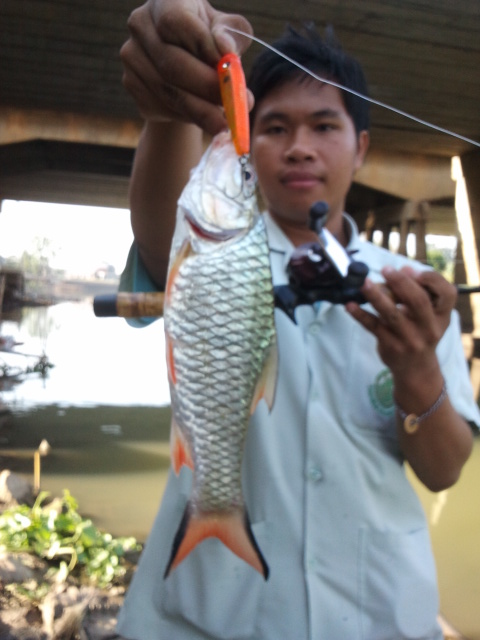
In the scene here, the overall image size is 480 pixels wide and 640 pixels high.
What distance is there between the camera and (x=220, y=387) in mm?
992

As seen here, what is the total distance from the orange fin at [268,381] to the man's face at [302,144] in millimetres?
506

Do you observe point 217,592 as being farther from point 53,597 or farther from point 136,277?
point 53,597

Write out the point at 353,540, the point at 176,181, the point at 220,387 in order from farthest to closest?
the point at 176,181 → the point at 353,540 → the point at 220,387

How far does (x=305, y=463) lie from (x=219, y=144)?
65cm

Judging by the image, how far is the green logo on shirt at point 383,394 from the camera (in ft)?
4.35

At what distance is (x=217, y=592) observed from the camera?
125cm

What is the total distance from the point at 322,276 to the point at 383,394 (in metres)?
0.42

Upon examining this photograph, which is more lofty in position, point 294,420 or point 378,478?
point 294,420

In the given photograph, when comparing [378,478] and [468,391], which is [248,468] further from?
[468,391]

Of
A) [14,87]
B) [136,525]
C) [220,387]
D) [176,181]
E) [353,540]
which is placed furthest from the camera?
[14,87]

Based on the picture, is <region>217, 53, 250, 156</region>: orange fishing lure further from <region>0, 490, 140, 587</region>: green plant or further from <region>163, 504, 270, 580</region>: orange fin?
<region>0, 490, 140, 587</region>: green plant

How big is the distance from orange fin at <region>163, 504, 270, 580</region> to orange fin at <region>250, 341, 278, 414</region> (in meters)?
0.18

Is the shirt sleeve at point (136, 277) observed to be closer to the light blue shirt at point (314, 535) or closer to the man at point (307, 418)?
the man at point (307, 418)

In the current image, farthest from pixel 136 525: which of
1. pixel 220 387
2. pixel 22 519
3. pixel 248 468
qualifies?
pixel 220 387
